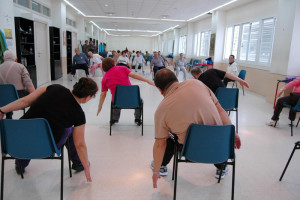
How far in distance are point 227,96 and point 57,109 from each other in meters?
2.65

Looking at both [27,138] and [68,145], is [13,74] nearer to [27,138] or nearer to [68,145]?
[68,145]

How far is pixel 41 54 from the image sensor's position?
27.7 ft

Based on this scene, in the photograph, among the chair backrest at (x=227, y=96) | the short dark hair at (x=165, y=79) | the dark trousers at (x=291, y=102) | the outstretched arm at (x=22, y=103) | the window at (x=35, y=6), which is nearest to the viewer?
the short dark hair at (x=165, y=79)

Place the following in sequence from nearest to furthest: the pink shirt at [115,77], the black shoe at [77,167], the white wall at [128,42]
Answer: the black shoe at [77,167] → the pink shirt at [115,77] → the white wall at [128,42]

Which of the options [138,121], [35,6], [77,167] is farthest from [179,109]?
[35,6]

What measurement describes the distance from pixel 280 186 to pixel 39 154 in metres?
2.29

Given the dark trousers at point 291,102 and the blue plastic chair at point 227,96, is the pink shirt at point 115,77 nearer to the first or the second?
the blue plastic chair at point 227,96

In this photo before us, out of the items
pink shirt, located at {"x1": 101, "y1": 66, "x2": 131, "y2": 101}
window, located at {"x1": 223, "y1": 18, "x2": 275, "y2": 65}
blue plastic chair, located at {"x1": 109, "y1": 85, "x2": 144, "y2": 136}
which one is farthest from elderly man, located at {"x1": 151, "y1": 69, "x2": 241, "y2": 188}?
window, located at {"x1": 223, "y1": 18, "x2": 275, "y2": 65}

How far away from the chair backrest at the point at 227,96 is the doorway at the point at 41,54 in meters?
6.53

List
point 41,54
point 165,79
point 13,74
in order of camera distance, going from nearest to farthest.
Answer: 1. point 165,79
2. point 13,74
3. point 41,54

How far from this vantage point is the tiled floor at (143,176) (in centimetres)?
220

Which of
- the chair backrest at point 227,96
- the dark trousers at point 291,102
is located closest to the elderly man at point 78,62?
the chair backrest at point 227,96

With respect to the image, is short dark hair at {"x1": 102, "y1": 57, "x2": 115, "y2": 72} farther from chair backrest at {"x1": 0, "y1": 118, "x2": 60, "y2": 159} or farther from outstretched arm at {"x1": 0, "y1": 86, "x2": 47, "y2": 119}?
chair backrest at {"x1": 0, "y1": 118, "x2": 60, "y2": 159}

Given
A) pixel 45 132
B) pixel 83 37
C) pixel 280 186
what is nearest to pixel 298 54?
pixel 280 186
